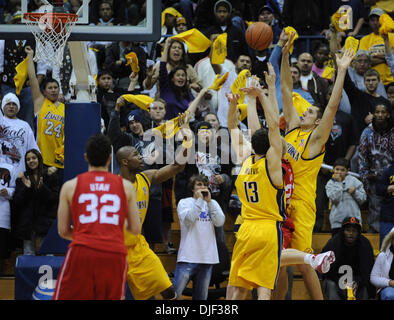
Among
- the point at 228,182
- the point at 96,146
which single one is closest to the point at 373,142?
the point at 228,182

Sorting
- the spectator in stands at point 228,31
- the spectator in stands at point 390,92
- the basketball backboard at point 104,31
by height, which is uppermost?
the spectator in stands at point 228,31

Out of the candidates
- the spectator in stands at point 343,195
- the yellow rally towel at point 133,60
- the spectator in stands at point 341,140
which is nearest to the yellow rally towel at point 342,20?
the spectator in stands at point 341,140

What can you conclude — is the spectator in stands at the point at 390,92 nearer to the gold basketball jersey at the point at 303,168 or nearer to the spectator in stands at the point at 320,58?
the spectator in stands at the point at 320,58

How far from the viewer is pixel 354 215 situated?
891 cm

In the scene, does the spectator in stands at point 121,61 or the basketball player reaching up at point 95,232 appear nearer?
the basketball player reaching up at point 95,232

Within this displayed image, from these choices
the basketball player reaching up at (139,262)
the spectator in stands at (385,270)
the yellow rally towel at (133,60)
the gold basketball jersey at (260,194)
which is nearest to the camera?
the gold basketball jersey at (260,194)

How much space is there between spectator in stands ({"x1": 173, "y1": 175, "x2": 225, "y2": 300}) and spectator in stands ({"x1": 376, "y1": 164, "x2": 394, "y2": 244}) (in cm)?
219

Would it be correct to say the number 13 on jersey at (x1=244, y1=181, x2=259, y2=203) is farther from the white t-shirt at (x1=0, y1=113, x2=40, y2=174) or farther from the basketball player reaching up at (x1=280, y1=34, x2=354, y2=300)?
the white t-shirt at (x1=0, y1=113, x2=40, y2=174)

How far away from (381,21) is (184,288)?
558 centimetres

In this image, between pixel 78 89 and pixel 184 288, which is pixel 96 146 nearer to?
pixel 78 89

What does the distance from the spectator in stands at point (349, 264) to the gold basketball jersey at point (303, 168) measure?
1408 mm

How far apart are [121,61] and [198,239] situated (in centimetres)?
378

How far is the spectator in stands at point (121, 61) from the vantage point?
10719mm

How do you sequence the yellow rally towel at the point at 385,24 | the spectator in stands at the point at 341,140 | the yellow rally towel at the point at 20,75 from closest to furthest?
1. the yellow rally towel at the point at 20,75
2. the spectator in stands at the point at 341,140
3. the yellow rally towel at the point at 385,24
